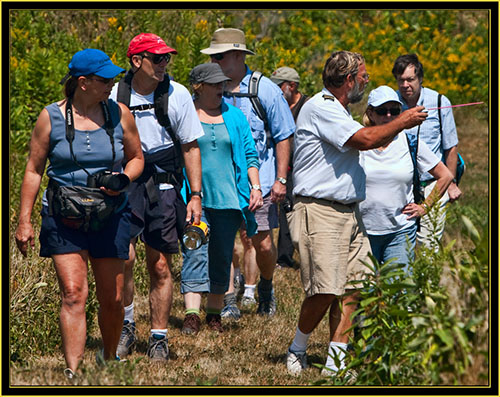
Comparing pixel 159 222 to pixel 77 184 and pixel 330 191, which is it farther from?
pixel 330 191

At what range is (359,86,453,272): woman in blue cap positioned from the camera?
584 centimetres

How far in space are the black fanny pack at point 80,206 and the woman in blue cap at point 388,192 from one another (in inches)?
71.1

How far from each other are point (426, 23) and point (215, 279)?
586 inches

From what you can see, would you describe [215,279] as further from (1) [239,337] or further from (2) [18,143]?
(2) [18,143]

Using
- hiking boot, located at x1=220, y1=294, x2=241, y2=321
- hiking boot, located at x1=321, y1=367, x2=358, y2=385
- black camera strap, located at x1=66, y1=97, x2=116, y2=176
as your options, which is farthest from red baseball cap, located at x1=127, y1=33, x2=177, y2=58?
hiking boot, located at x1=220, y1=294, x2=241, y2=321

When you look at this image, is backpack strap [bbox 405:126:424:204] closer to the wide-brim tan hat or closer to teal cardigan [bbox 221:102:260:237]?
teal cardigan [bbox 221:102:260:237]

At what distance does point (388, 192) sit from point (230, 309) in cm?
209

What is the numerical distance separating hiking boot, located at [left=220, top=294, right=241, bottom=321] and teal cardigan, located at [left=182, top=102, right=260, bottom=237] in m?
0.99

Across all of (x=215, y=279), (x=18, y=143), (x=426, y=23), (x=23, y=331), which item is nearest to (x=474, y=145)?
(x=426, y=23)

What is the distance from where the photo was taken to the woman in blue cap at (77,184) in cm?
477

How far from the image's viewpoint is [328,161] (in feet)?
17.4

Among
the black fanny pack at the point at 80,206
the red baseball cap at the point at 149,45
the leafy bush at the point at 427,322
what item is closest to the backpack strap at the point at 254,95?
the red baseball cap at the point at 149,45

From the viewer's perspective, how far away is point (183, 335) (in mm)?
6609

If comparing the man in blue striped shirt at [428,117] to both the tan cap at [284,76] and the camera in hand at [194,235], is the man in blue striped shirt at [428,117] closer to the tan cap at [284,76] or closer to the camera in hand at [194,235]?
the camera in hand at [194,235]
